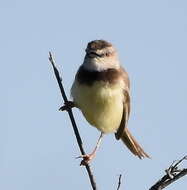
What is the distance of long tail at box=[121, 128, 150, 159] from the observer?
275 inches

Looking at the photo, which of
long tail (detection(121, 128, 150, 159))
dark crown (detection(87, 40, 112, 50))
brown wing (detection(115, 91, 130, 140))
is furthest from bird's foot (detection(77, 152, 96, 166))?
dark crown (detection(87, 40, 112, 50))

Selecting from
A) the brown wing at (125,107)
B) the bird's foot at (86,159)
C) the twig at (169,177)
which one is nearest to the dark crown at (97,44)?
the brown wing at (125,107)

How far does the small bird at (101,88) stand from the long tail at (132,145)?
1.73 ft

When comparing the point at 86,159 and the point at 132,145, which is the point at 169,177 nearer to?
the point at 86,159

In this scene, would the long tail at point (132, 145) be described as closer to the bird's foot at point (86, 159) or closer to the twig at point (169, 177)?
the bird's foot at point (86, 159)

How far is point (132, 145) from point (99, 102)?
1461 millimetres

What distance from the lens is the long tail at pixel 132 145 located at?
6.97m

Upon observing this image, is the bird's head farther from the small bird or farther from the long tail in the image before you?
the long tail

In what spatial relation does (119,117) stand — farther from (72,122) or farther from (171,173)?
(171,173)

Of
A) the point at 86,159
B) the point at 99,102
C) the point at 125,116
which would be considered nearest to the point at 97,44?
the point at 99,102

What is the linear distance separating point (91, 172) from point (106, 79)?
247 centimetres

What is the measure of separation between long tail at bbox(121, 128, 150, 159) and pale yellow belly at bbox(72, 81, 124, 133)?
657mm

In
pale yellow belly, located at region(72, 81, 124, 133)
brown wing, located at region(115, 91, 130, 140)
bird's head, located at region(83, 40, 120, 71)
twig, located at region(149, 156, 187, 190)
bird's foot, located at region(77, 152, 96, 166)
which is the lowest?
twig, located at region(149, 156, 187, 190)

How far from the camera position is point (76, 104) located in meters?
6.11
